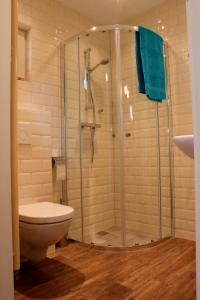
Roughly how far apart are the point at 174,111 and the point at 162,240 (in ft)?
4.16

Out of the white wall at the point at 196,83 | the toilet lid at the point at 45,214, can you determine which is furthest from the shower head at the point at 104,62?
the white wall at the point at 196,83

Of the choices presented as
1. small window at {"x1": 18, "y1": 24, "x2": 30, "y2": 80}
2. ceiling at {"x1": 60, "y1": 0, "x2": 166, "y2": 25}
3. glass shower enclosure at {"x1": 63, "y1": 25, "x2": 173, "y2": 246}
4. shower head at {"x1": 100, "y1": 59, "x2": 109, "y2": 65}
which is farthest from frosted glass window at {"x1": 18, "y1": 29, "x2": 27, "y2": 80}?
shower head at {"x1": 100, "y1": 59, "x2": 109, "y2": 65}

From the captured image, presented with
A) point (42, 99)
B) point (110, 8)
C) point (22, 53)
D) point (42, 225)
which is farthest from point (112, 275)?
point (110, 8)

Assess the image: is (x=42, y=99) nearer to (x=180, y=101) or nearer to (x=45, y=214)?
(x=45, y=214)

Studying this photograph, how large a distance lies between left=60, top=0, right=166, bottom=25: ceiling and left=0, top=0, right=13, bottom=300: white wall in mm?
1967

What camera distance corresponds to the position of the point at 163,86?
2.33 meters

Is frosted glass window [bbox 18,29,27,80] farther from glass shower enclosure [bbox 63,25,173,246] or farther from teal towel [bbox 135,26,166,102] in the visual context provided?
teal towel [bbox 135,26,166,102]

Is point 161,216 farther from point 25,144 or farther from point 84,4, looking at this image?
point 84,4

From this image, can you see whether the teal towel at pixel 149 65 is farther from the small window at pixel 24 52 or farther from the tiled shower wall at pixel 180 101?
the small window at pixel 24 52

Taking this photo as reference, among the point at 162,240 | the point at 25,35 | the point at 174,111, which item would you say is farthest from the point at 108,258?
the point at 25,35

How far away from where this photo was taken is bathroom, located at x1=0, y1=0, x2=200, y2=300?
2.06m

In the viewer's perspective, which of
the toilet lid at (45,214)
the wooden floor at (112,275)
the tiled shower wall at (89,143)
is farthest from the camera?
Answer: the tiled shower wall at (89,143)

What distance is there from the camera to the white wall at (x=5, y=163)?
832 mm

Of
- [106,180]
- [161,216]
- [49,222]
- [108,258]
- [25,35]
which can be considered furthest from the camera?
[106,180]
